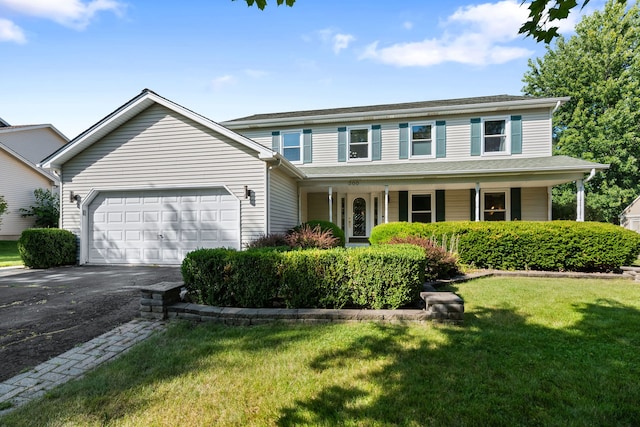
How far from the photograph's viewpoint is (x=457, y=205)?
1355cm

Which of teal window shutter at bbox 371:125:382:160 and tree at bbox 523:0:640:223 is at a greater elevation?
tree at bbox 523:0:640:223

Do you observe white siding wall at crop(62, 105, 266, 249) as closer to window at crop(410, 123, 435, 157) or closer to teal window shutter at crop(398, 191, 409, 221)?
teal window shutter at crop(398, 191, 409, 221)

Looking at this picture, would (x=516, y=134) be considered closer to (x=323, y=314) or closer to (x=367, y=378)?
(x=323, y=314)

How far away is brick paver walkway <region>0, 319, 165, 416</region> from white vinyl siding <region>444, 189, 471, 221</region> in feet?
40.2

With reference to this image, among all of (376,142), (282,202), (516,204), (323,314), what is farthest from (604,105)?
(323,314)

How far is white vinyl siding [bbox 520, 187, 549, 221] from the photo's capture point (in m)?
12.9

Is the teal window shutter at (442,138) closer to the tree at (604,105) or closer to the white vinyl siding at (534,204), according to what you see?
the white vinyl siding at (534,204)

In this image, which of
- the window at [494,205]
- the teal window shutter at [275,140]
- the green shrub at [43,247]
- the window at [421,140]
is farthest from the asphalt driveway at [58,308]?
the window at [494,205]

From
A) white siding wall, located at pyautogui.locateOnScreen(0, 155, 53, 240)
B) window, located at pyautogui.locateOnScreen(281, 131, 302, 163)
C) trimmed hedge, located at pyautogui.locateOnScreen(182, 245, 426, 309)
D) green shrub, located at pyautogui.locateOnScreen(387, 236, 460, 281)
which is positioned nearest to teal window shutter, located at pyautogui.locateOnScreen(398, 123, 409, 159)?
window, located at pyautogui.locateOnScreen(281, 131, 302, 163)

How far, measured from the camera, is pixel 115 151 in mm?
10070

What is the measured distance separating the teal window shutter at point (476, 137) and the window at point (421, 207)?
2.57m

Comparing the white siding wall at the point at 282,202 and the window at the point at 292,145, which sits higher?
the window at the point at 292,145

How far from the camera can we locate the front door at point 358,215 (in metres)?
14.5

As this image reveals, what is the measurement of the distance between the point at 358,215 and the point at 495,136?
21.6 ft
